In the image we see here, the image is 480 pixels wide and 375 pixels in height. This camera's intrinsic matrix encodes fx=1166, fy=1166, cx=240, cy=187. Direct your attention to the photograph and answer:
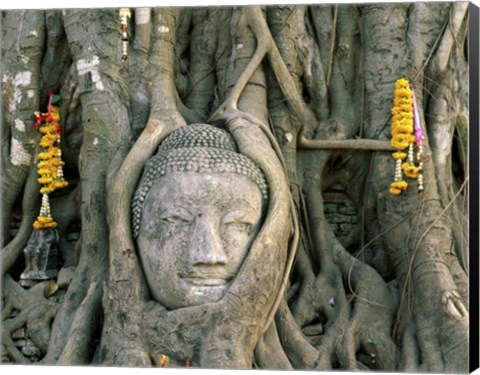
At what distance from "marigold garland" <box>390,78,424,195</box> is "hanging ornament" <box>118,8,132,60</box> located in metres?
1.97

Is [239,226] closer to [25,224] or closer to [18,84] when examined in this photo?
[25,224]

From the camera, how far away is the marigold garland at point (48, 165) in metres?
8.64

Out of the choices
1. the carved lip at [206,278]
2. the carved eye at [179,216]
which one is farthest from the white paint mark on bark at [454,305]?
the carved eye at [179,216]

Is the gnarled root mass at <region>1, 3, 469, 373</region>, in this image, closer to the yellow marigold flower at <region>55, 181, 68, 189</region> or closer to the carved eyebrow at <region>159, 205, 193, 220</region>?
the yellow marigold flower at <region>55, 181, 68, 189</region>

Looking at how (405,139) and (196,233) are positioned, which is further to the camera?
(405,139)

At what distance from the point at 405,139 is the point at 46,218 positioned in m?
2.69

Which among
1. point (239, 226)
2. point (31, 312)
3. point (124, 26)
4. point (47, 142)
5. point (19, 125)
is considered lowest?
point (31, 312)

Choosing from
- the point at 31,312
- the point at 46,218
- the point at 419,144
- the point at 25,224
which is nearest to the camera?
the point at 419,144

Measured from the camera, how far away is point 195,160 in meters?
7.72

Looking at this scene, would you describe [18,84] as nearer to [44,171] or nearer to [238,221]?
[44,171]

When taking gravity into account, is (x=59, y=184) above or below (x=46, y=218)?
above

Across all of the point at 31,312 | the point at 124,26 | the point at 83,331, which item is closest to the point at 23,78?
the point at 124,26

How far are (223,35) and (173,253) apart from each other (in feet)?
6.33

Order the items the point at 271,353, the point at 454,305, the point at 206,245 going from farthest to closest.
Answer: the point at 454,305
the point at 271,353
the point at 206,245
